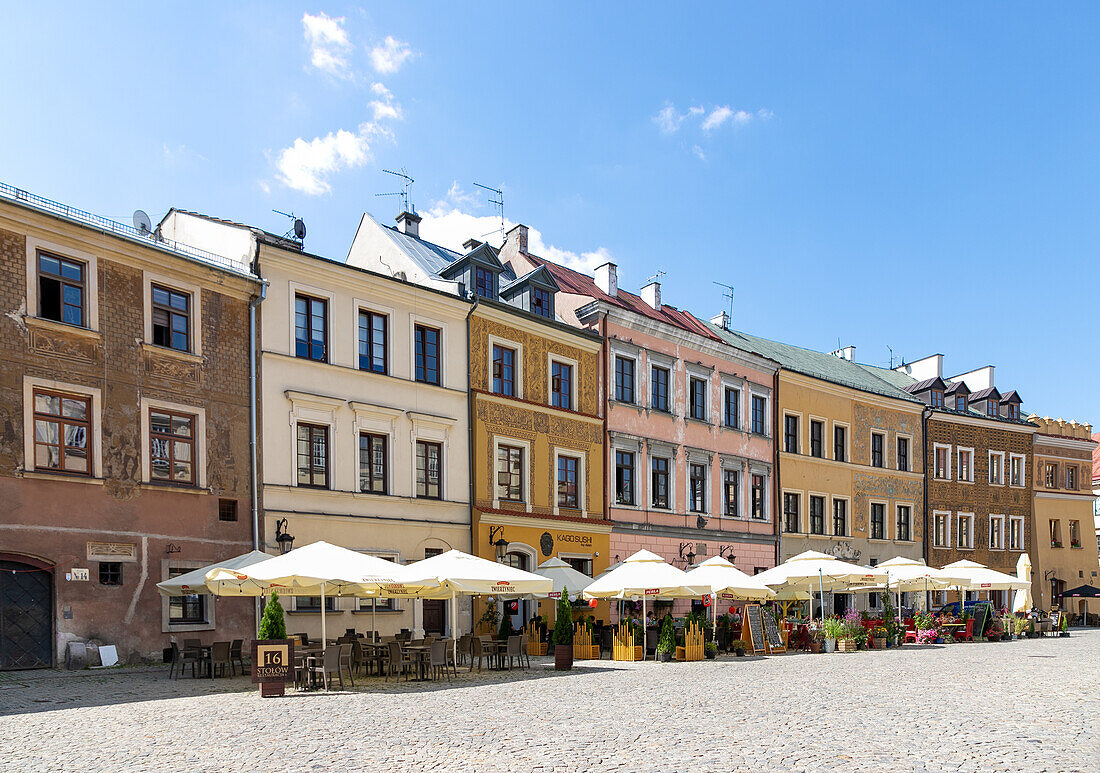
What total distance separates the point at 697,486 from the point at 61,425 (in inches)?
821

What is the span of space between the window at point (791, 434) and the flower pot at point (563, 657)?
19.7m

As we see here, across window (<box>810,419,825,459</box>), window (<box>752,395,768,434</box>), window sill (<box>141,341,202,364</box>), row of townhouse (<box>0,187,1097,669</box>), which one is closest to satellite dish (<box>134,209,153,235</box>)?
row of townhouse (<box>0,187,1097,669</box>)

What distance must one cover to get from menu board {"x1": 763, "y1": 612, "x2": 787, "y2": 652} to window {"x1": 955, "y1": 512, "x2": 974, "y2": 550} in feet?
68.1

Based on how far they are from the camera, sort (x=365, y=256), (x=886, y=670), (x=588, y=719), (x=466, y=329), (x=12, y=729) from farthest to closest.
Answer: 1. (x=365, y=256)
2. (x=466, y=329)
3. (x=886, y=670)
4. (x=588, y=719)
5. (x=12, y=729)

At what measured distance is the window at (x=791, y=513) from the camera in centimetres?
3708

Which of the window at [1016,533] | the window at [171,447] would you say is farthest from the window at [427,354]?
the window at [1016,533]

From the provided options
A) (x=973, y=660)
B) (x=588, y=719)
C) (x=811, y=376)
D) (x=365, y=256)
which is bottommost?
(x=973, y=660)

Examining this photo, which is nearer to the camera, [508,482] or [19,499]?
[19,499]

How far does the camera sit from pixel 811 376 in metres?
38.4

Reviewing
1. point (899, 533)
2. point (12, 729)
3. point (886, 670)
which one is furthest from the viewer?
point (899, 533)

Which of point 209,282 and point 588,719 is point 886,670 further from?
point 209,282

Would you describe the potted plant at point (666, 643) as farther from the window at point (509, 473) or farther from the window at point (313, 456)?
the window at point (313, 456)

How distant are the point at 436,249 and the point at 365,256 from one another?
232cm

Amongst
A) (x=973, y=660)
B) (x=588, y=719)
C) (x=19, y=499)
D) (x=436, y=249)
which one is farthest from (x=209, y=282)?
(x=973, y=660)
